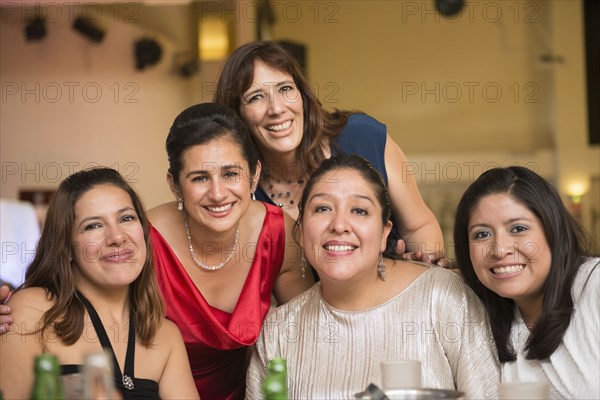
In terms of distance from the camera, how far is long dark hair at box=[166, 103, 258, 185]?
2.59m

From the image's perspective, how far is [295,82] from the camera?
3.03m

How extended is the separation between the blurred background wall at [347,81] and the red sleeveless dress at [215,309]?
3830 mm

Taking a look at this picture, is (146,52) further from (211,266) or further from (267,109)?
(211,266)

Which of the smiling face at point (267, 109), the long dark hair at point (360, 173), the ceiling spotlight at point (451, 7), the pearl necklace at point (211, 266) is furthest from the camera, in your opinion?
the ceiling spotlight at point (451, 7)

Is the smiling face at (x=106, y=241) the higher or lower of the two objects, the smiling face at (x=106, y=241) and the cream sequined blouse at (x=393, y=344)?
the higher

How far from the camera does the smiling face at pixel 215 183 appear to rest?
2.56 m

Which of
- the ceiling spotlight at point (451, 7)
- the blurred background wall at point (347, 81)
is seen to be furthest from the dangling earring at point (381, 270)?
the blurred background wall at point (347, 81)

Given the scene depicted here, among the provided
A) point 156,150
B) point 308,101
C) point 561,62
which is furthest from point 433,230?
point 561,62

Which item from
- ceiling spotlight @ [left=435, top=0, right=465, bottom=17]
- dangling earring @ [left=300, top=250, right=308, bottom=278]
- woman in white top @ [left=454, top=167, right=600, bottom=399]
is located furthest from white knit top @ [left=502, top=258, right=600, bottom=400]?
ceiling spotlight @ [left=435, top=0, right=465, bottom=17]

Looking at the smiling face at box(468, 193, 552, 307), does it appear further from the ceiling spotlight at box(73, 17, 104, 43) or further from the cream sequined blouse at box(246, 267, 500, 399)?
the ceiling spotlight at box(73, 17, 104, 43)

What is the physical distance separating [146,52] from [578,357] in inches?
206

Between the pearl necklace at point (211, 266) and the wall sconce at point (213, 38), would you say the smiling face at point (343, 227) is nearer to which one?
the pearl necklace at point (211, 266)

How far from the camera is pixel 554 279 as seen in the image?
222cm

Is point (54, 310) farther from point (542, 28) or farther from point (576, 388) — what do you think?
point (542, 28)
